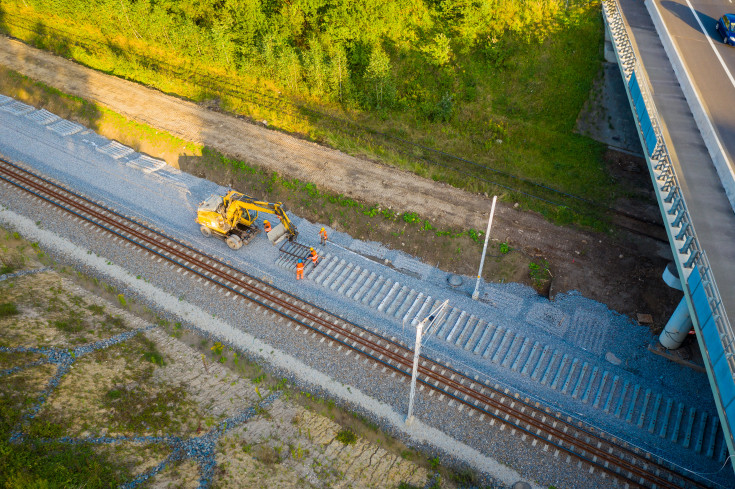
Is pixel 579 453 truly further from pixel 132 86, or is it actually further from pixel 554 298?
pixel 132 86

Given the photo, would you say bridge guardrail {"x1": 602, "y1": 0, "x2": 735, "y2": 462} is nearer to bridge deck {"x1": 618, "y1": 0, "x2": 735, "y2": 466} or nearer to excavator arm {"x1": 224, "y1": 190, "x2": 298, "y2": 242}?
bridge deck {"x1": 618, "y1": 0, "x2": 735, "y2": 466}

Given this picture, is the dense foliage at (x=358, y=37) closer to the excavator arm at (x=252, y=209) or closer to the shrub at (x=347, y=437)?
the excavator arm at (x=252, y=209)

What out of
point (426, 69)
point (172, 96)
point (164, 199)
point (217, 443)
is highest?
point (426, 69)

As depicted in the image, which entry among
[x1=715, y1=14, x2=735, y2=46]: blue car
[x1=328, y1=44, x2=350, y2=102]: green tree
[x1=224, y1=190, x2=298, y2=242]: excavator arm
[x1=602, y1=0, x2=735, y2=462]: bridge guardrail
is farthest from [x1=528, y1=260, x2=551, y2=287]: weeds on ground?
[x1=328, y1=44, x2=350, y2=102]: green tree

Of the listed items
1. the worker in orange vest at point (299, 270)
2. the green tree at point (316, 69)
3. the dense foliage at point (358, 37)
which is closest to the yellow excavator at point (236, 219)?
the worker in orange vest at point (299, 270)

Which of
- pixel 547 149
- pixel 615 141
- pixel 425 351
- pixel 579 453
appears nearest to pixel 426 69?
pixel 547 149

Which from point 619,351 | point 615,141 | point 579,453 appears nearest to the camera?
point 579,453
